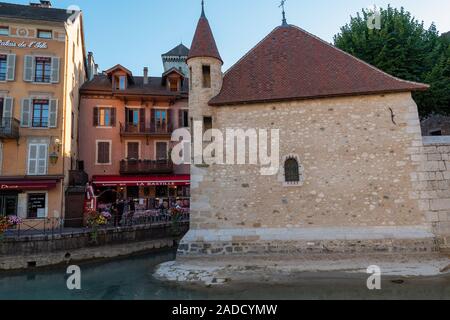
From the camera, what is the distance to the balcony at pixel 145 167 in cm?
1806

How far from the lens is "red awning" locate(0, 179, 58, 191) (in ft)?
44.0

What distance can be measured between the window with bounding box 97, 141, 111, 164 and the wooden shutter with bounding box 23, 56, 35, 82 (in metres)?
5.16

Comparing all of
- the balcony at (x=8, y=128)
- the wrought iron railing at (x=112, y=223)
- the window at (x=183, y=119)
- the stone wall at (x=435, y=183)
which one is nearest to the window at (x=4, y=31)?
the balcony at (x=8, y=128)

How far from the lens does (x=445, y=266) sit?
8539 millimetres

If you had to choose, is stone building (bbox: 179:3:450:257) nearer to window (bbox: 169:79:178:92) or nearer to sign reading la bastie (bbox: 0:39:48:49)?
window (bbox: 169:79:178:92)

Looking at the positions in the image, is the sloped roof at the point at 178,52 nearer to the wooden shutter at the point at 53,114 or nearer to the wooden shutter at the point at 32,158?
the wooden shutter at the point at 53,114

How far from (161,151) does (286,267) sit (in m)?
12.4

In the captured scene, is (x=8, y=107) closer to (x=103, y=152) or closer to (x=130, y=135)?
(x=103, y=152)

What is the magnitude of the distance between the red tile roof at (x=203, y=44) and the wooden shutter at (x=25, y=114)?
918cm

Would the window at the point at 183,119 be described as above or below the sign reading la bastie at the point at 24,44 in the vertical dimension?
below

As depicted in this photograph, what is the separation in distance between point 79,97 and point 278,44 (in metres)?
13.2

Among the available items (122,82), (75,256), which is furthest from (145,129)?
(75,256)

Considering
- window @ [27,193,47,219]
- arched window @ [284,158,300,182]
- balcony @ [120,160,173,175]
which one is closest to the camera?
arched window @ [284,158,300,182]

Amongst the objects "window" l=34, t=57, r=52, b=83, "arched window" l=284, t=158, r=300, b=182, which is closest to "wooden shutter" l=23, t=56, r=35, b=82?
"window" l=34, t=57, r=52, b=83
